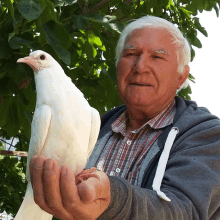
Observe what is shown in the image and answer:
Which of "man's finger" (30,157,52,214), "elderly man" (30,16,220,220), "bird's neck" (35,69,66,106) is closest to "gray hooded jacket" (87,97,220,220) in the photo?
"elderly man" (30,16,220,220)

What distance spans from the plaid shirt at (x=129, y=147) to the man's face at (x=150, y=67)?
5.1 inches

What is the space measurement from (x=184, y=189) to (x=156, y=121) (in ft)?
1.92

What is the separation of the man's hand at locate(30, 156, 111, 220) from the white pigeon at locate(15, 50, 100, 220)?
0.72ft

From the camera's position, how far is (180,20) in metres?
3.01

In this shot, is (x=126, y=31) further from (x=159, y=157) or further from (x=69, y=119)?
(x=69, y=119)

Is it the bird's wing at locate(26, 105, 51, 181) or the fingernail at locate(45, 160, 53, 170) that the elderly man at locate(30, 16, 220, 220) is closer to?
the fingernail at locate(45, 160, 53, 170)

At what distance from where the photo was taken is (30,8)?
1450mm

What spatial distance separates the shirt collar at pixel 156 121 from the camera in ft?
6.40

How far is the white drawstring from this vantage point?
1.36 m

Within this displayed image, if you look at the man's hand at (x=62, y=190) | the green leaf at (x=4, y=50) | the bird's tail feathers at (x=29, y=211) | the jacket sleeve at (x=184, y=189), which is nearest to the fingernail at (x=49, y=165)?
the man's hand at (x=62, y=190)

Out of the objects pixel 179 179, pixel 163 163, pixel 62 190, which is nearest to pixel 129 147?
pixel 163 163

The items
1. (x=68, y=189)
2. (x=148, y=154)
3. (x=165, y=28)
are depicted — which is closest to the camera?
(x=68, y=189)

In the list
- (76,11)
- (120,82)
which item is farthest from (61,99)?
(76,11)

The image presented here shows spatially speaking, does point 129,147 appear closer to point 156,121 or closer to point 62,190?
point 156,121
